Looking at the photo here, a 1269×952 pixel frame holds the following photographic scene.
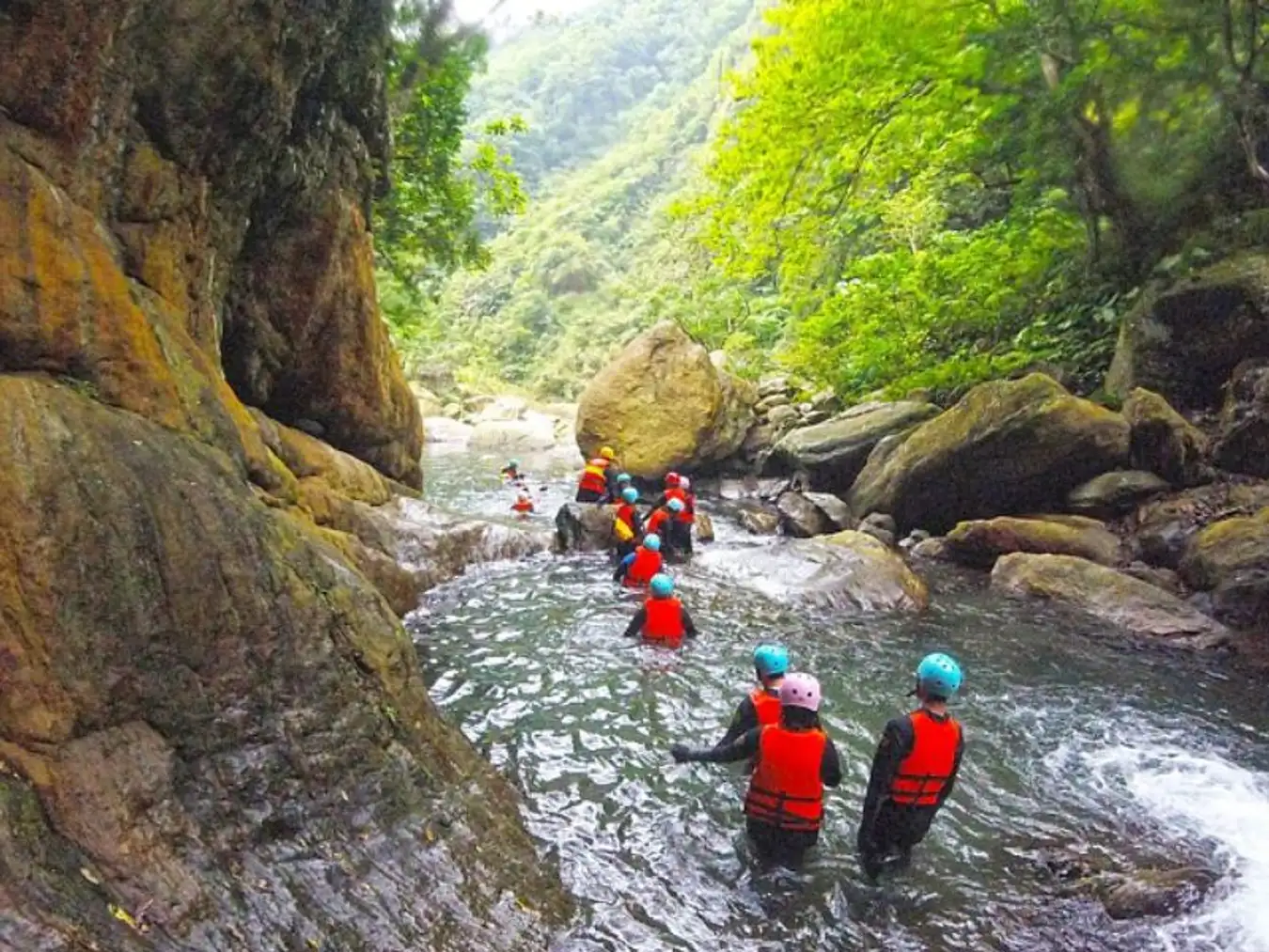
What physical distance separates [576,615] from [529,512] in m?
7.79

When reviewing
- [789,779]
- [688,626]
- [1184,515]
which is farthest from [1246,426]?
[789,779]

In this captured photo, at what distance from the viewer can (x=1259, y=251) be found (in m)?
13.0

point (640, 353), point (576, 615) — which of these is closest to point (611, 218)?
point (640, 353)

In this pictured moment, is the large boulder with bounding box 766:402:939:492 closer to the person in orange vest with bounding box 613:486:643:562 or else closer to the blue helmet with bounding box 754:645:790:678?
the person in orange vest with bounding box 613:486:643:562

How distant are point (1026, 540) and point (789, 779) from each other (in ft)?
30.6

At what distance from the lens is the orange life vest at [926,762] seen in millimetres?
5098

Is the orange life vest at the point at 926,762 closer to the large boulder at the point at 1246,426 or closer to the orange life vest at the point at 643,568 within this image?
the orange life vest at the point at 643,568

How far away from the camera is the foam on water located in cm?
491

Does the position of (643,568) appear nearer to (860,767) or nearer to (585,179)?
(860,767)

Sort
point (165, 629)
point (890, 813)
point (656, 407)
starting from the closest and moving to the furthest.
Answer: point (165, 629) < point (890, 813) < point (656, 407)

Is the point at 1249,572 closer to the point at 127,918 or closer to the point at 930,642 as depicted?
the point at 930,642

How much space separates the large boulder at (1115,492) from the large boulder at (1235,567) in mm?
1794

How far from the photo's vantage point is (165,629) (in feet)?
12.5

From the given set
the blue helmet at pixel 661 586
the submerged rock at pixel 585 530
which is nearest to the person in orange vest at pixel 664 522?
the submerged rock at pixel 585 530
